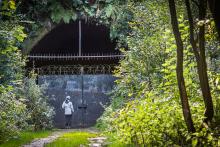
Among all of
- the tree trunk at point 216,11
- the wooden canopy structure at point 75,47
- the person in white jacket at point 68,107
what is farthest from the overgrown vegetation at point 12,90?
the wooden canopy structure at point 75,47

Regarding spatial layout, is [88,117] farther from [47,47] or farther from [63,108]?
[47,47]

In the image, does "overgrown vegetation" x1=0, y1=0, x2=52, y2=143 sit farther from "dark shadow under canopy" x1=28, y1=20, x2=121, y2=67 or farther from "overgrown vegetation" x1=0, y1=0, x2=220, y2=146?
"dark shadow under canopy" x1=28, y1=20, x2=121, y2=67

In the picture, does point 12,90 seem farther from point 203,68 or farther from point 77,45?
point 77,45

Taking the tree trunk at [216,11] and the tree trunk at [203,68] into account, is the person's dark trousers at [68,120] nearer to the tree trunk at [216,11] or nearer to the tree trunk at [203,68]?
the tree trunk at [203,68]

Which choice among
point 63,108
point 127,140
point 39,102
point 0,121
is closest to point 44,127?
point 39,102

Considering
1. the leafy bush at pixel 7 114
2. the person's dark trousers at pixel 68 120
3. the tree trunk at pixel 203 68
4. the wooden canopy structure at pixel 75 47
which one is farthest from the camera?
the wooden canopy structure at pixel 75 47

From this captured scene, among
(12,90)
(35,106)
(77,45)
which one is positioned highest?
(77,45)

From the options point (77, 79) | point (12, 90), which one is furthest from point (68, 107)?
point (12, 90)

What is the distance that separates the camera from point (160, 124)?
5848 mm

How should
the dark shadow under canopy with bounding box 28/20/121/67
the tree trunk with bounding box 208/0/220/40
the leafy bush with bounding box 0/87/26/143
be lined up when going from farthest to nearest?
1. the dark shadow under canopy with bounding box 28/20/121/67
2. the leafy bush with bounding box 0/87/26/143
3. the tree trunk with bounding box 208/0/220/40

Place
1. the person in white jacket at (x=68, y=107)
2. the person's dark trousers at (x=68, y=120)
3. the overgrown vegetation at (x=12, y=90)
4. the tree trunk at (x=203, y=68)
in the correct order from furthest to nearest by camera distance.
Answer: the person's dark trousers at (x=68, y=120) < the person in white jacket at (x=68, y=107) < the overgrown vegetation at (x=12, y=90) < the tree trunk at (x=203, y=68)

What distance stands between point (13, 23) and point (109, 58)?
28.5 feet

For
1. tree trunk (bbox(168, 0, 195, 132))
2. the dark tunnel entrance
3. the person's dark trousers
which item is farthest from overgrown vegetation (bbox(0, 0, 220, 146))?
the person's dark trousers

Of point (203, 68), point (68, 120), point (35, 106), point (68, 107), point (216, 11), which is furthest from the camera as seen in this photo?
point (68, 120)
